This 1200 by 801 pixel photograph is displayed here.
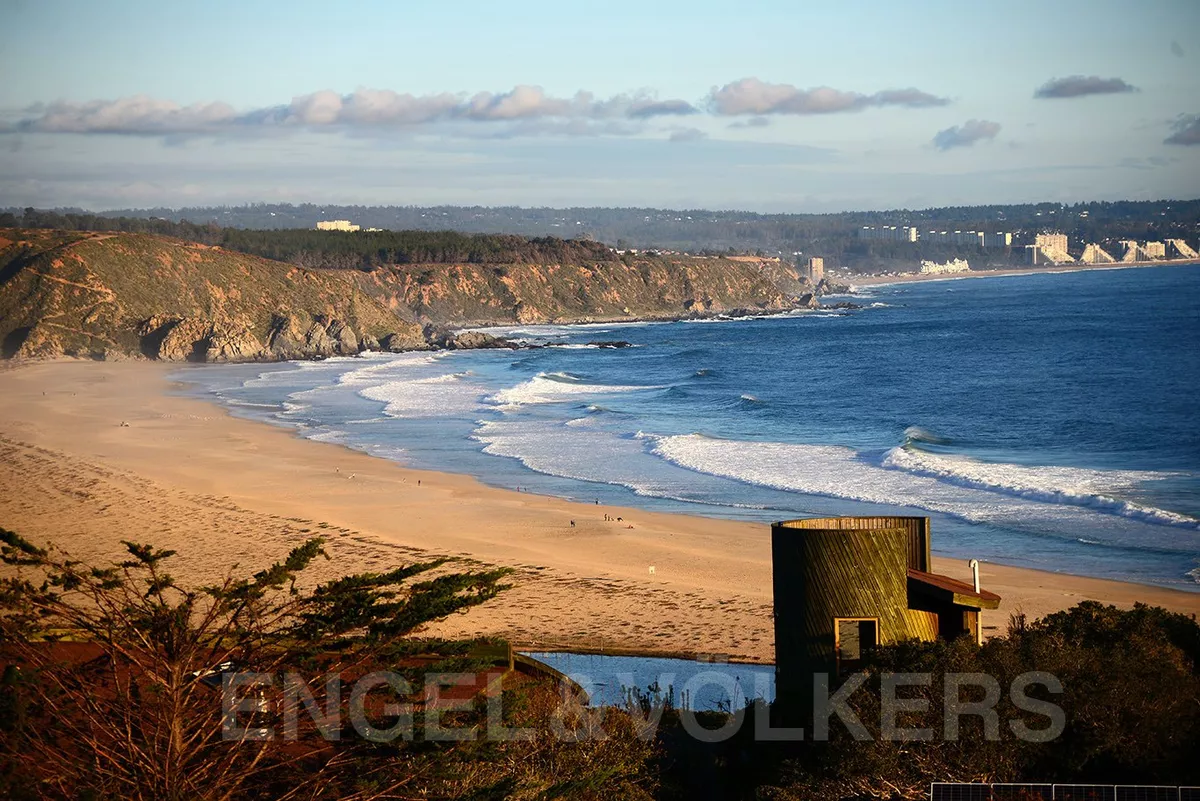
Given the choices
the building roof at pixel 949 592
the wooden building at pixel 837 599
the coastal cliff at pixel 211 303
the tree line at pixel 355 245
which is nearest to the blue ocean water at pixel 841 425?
the coastal cliff at pixel 211 303

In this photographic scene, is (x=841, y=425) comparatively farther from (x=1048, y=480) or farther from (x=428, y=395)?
(x=428, y=395)

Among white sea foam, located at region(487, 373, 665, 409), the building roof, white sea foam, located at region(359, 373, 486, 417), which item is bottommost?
white sea foam, located at region(487, 373, 665, 409)

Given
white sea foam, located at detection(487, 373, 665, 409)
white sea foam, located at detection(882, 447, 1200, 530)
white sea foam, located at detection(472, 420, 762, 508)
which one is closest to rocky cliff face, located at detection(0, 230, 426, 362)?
white sea foam, located at detection(487, 373, 665, 409)

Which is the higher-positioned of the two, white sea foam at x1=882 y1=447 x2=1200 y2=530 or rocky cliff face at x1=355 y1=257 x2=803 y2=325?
rocky cliff face at x1=355 y1=257 x2=803 y2=325

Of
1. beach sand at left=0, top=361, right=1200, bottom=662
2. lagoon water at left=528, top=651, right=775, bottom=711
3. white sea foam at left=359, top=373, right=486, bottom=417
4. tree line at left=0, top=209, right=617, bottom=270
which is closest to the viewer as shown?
lagoon water at left=528, top=651, right=775, bottom=711

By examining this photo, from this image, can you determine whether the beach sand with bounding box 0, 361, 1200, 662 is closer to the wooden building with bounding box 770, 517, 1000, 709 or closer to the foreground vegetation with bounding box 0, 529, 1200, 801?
the wooden building with bounding box 770, 517, 1000, 709

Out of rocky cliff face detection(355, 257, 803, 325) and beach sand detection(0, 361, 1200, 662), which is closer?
beach sand detection(0, 361, 1200, 662)
